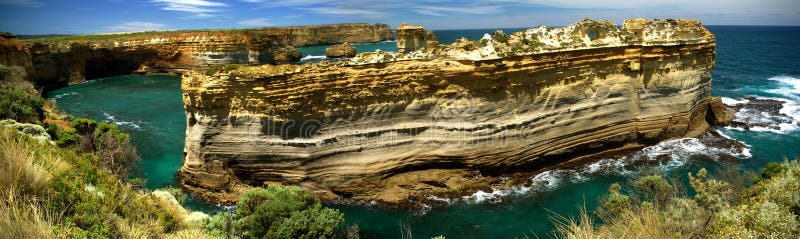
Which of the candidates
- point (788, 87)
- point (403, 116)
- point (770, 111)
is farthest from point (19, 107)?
point (788, 87)

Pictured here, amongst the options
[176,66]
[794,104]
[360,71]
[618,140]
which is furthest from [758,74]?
[176,66]

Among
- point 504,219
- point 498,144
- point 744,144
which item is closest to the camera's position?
point 504,219

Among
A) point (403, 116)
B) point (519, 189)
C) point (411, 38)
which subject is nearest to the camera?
point (403, 116)

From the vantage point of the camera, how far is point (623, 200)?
555 inches

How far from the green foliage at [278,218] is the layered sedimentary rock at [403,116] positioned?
13.0 ft

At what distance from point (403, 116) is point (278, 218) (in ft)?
24.0

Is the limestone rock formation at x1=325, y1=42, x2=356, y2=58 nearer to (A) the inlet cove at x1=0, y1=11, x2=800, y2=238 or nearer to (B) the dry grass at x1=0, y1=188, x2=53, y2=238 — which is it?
(A) the inlet cove at x1=0, y1=11, x2=800, y2=238

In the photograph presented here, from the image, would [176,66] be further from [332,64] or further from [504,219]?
[504,219]

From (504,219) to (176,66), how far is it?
6070cm

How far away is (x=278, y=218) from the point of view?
14031mm

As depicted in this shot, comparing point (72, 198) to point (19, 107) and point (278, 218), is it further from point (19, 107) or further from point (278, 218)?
point (19, 107)

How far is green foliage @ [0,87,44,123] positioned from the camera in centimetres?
2056

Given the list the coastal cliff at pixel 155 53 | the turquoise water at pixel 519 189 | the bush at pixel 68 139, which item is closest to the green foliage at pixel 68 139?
the bush at pixel 68 139

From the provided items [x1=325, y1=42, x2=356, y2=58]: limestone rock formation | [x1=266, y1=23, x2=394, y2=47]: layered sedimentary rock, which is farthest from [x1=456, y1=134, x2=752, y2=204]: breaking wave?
[x1=266, y1=23, x2=394, y2=47]: layered sedimentary rock
